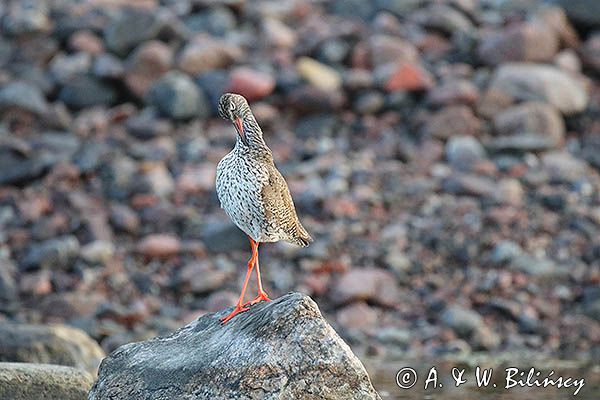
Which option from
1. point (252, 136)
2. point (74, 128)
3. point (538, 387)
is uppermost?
point (252, 136)

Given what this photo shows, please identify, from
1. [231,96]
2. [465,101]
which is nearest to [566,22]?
[465,101]

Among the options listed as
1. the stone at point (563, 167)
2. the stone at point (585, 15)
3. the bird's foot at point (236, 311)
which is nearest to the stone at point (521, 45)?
the stone at point (585, 15)

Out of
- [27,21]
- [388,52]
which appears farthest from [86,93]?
[388,52]

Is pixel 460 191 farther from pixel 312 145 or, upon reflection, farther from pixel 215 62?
pixel 215 62

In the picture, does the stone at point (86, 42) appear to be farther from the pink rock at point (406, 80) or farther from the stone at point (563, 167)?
the stone at point (563, 167)

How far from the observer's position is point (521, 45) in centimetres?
2270

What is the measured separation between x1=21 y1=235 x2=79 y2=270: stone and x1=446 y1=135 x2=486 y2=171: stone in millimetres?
6251

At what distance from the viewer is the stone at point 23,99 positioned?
2195 cm

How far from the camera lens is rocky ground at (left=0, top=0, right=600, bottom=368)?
55.3ft

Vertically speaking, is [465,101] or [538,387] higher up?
[538,387]

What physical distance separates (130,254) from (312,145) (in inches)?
170

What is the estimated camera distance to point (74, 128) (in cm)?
2191

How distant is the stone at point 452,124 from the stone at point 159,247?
5117mm

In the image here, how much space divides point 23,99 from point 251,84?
3996 millimetres
